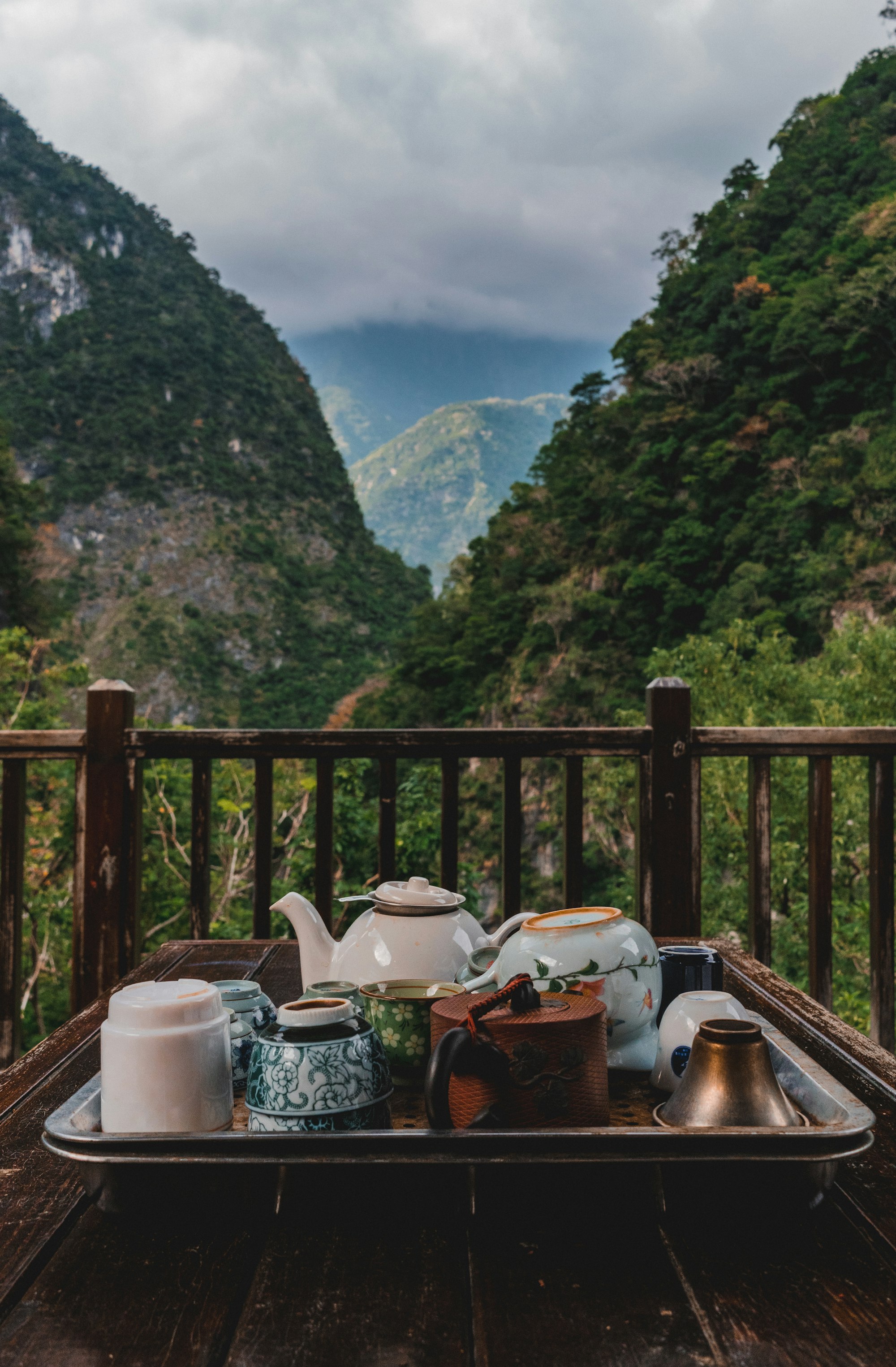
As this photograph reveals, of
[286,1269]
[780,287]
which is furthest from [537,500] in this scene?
[286,1269]

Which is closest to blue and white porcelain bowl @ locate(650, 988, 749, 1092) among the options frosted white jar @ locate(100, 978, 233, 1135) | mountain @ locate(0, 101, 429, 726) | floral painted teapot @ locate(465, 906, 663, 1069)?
floral painted teapot @ locate(465, 906, 663, 1069)

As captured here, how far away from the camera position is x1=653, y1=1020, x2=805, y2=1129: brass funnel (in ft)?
1.86

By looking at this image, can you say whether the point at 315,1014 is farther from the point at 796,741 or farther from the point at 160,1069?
the point at 796,741

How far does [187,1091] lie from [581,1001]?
10.8 inches

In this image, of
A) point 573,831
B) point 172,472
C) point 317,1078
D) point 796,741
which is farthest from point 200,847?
point 172,472

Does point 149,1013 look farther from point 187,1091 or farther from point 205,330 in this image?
point 205,330

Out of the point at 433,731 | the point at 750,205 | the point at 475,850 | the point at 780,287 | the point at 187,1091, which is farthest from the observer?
the point at 750,205

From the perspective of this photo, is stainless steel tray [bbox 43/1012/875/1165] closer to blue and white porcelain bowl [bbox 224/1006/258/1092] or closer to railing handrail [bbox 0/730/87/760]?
blue and white porcelain bowl [bbox 224/1006/258/1092]

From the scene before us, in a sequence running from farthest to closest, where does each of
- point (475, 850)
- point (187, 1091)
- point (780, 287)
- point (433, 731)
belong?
point (780, 287) < point (475, 850) < point (433, 731) < point (187, 1091)

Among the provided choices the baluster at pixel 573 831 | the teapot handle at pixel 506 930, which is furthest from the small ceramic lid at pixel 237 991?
the baluster at pixel 573 831

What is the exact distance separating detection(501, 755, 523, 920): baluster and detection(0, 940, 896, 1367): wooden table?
3.86ft

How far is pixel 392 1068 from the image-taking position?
0.70 m

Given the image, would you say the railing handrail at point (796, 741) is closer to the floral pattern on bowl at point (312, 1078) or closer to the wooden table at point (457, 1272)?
the wooden table at point (457, 1272)

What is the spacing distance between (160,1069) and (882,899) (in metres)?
1.70
